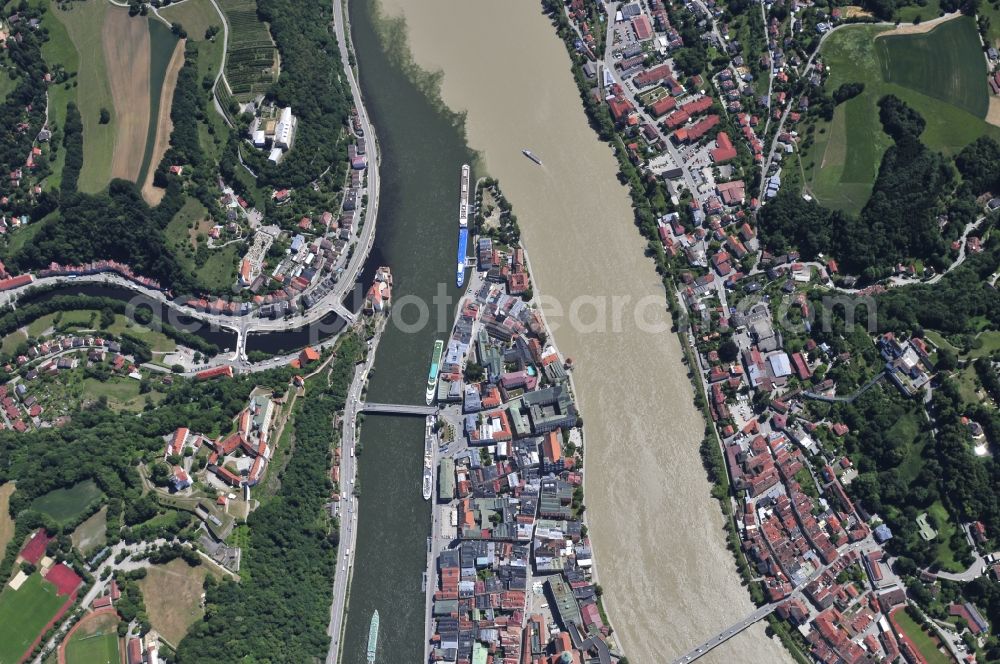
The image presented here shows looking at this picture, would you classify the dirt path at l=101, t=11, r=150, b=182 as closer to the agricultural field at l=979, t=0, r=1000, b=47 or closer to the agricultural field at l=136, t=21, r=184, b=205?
the agricultural field at l=136, t=21, r=184, b=205

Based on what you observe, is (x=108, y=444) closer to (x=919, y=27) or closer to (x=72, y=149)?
(x=72, y=149)

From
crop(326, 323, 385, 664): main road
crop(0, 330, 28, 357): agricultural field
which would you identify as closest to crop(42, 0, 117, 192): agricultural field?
crop(0, 330, 28, 357): agricultural field

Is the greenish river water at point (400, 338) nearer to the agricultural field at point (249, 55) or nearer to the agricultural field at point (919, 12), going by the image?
the agricultural field at point (249, 55)

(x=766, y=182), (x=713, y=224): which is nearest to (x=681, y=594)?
(x=713, y=224)

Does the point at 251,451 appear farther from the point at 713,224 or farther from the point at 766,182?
the point at 766,182

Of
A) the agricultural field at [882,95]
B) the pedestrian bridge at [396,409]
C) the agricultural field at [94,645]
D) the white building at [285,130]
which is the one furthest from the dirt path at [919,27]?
the agricultural field at [94,645]

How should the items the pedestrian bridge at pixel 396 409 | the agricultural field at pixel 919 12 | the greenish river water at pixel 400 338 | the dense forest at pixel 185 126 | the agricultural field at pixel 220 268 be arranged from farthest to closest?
the dense forest at pixel 185 126 < the agricultural field at pixel 220 268 < the agricultural field at pixel 919 12 < the pedestrian bridge at pixel 396 409 < the greenish river water at pixel 400 338
